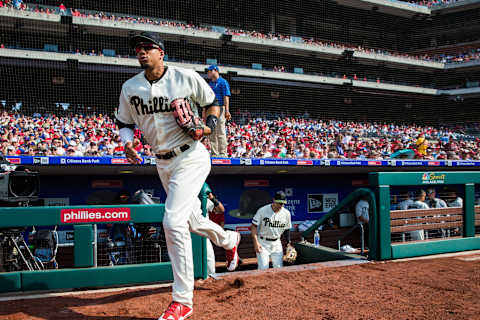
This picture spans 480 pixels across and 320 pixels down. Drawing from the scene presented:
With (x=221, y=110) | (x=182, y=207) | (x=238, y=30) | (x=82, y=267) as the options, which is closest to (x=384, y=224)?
(x=182, y=207)

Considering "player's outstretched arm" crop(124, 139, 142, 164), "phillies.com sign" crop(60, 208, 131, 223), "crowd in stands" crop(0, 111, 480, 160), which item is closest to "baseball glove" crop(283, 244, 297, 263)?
"crowd in stands" crop(0, 111, 480, 160)

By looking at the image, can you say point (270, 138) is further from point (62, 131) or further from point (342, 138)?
point (62, 131)

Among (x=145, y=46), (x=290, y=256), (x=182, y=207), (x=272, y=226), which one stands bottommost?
(x=290, y=256)

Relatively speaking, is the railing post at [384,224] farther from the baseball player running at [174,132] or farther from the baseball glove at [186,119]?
the baseball glove at [186,119]

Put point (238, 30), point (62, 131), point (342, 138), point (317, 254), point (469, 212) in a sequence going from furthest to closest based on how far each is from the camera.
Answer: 1. point (238, 30)
2. point (342, 138)
3. point (62, 131)
4. point (317, 254)
5. point (469, 212)

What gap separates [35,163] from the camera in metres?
5.99

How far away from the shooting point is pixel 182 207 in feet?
8.89

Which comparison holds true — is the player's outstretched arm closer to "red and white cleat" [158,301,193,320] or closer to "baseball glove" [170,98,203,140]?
"baseball glove" [170,98,203,140]

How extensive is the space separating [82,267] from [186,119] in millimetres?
1833

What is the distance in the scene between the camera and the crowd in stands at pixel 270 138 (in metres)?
10.3

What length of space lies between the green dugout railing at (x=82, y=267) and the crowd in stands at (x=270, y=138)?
15.5 ft

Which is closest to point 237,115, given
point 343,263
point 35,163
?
point 35,163

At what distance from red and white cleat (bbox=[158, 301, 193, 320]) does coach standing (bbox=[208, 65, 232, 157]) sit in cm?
450

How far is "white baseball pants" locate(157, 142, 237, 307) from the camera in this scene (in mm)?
2650
